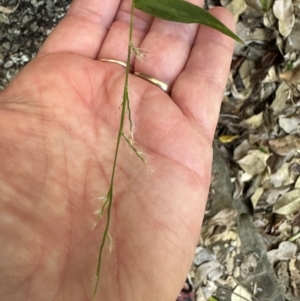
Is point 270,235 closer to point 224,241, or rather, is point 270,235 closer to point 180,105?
point 224,241

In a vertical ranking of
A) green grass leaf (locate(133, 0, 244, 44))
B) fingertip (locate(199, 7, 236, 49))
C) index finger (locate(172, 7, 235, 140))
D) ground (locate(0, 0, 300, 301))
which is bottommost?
ground (locate(0, 0, 300, 301))

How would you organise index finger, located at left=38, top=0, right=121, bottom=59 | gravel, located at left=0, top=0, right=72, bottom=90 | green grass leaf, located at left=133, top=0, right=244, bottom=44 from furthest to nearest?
gravel, located at left=0, top=0, right=72, bottom=90 < index finger, located at left=38, top=0, right=121, bottom=59 < green grass leaf, located at left=133, top=0, right=244, bottom=44

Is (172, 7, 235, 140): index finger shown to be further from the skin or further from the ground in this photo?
the ground

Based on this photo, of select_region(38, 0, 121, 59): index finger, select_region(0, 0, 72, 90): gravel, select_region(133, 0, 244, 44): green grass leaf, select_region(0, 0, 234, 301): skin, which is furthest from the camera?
select_region(0, 0, 72, 90): gravel

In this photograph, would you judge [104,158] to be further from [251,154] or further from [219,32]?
[251,154]

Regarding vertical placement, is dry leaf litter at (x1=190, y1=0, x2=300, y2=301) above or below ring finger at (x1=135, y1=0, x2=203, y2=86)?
below

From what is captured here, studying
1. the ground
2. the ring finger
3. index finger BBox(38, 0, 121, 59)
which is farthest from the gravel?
the ring finger

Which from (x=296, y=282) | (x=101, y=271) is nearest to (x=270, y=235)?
(x=296, y=282)

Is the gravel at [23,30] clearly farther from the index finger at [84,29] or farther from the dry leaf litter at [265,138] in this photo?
the dry leaf litter at [265,138]
